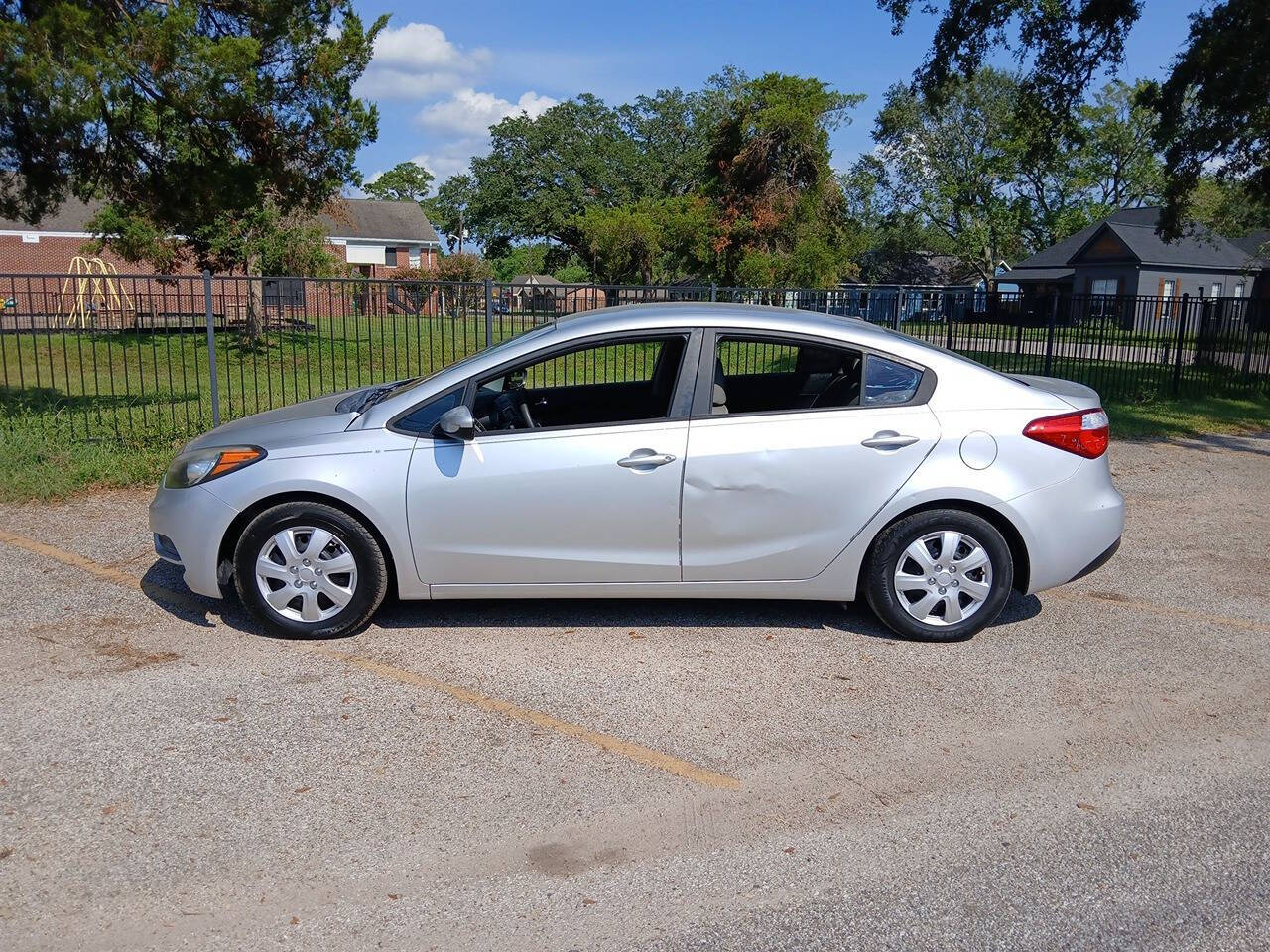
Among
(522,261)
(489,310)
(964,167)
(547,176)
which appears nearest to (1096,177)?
(964,167)

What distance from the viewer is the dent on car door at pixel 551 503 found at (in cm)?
535

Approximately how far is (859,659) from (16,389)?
14.6m

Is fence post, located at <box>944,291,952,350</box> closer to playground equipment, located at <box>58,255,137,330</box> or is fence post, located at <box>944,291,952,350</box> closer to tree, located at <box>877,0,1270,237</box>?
tree, located at <box>877,0,1270,237</box>

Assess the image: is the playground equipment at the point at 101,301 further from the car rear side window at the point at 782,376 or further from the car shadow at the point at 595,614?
the car rear side window at the point at 782,376

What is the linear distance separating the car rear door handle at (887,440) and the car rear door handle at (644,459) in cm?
101

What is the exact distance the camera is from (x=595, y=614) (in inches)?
237

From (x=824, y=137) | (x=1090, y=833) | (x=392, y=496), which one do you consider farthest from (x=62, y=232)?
(x=1090, y=833)

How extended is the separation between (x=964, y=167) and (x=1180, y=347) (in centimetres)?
5166

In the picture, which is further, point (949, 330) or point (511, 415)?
point (949, 330)

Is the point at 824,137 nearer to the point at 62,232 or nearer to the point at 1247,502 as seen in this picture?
the point at 1247,502

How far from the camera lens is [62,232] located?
160ft

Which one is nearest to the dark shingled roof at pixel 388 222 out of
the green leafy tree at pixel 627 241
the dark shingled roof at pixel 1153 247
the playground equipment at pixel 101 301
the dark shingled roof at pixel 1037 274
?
the green leafy tree at pixel 627 241

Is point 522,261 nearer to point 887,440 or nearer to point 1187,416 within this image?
point 1187,416

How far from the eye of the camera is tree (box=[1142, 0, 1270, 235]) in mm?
14555
